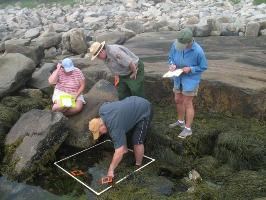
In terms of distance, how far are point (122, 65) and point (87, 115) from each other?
112 centimetres

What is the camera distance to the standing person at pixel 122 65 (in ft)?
23.3

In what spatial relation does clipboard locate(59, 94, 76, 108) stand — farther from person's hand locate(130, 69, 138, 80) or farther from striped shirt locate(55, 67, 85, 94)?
person's hand locate(130, 69, 138, 80)

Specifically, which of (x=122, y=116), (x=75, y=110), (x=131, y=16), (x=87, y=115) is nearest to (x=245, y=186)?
(x=122, y=116)

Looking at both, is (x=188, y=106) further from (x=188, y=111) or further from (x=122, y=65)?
(x=122, y=65)

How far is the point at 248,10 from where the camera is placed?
24516 millimetres

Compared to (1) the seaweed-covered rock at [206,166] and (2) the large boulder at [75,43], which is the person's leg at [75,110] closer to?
(1) the seaweed-covered rock at [206,166]

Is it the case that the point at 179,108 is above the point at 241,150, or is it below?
above

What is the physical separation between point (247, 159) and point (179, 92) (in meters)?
1.52

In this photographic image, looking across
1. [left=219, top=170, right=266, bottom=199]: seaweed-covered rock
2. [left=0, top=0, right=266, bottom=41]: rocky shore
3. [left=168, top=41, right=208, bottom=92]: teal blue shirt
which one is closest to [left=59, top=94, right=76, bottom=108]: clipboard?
[left=168, top=41, right=208, bottom=92]: teal blue shirt

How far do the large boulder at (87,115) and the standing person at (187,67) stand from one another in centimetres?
153

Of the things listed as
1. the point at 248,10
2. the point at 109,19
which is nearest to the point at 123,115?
the point at 248,10

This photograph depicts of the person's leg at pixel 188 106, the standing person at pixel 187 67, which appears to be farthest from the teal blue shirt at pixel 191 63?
the person's leg at pixel 188 106

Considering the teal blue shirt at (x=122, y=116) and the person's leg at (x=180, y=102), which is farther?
the person's leg at (x=180, y=102)

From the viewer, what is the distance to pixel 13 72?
976cm
